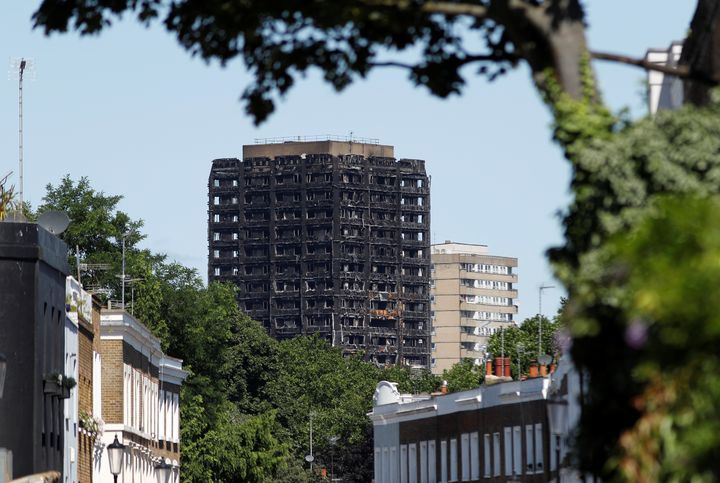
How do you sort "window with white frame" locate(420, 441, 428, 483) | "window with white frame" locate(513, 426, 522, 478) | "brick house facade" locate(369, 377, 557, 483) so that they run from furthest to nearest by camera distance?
1. "window with white frame" locate(420, 441, 428, 483)
2. "window with white frame" locate(513, 426, 522, 478)
3. "brick house facade" locate(369, 377, 557, 483)

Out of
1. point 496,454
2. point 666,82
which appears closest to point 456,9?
point 666,82

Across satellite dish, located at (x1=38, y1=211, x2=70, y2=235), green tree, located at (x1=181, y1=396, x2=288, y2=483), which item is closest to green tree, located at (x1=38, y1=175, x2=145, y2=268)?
green tree, located at (x1=181, y1=396, x2=288, y2=483)

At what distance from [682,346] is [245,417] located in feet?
444

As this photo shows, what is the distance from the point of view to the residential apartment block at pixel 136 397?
7362 centimetres

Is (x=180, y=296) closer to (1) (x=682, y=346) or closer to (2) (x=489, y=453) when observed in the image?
(2) (x=489, y=453)

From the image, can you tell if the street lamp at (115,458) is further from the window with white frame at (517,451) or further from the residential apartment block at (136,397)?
the window with white frame at (517,451)

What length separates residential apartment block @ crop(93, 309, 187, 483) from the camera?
73625 millimetres

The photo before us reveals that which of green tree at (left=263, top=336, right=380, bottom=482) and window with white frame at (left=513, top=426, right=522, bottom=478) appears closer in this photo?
window with white frame at (left=513, top=426, right=522, bottom=478)

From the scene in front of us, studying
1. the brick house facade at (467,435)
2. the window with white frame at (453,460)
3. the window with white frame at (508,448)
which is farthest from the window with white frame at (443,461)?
the window with white frame at (508,448)

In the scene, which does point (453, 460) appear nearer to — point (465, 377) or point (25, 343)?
point (25, 343)

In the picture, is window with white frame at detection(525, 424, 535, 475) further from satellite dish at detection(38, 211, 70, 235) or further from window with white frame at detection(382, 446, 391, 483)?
satellite dish at detection(38, 211, 70, 235)

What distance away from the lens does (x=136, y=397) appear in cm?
7906

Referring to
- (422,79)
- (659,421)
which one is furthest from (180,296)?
(659,421)

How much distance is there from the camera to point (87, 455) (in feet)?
225
